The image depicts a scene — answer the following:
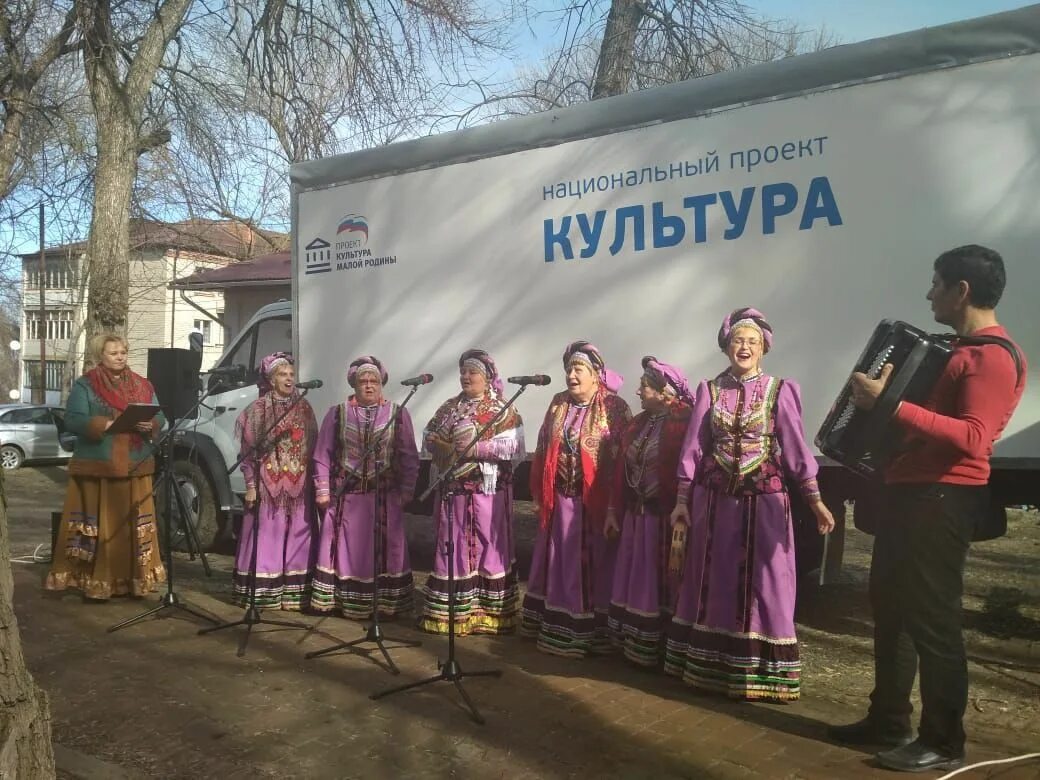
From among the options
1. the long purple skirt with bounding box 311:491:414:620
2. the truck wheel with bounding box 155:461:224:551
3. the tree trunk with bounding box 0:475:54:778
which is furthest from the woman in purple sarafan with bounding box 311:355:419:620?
the tree trunk with bounding box 0:475:54:778

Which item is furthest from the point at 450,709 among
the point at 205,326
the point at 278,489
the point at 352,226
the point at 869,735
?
the point at 205,326

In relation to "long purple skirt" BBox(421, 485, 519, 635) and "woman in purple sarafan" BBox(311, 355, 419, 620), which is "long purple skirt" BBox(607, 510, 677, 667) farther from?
"woman in purple sarafan" BBox(311, 355, 419, 620)

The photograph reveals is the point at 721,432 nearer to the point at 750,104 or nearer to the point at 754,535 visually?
the point at 754,535

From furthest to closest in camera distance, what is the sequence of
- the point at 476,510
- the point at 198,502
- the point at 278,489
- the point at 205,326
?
the point at 205,326
the point at 198,502
the point at 278,489
the point at 476,510

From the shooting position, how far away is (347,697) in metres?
4.31

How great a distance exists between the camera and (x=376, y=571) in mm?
5133

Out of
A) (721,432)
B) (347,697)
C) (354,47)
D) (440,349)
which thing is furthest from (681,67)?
(347,697)

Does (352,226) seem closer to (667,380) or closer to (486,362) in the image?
(486,362)

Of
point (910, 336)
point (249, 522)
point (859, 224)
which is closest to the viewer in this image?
→ point (910, 336)

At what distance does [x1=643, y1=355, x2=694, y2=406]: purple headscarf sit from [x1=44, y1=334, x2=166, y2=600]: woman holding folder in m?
3.49

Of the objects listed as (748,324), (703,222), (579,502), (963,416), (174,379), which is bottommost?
(579,502)

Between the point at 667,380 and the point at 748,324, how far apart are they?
625mm

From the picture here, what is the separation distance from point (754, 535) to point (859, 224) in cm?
161

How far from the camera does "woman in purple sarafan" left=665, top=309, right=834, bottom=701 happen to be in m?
4.15
